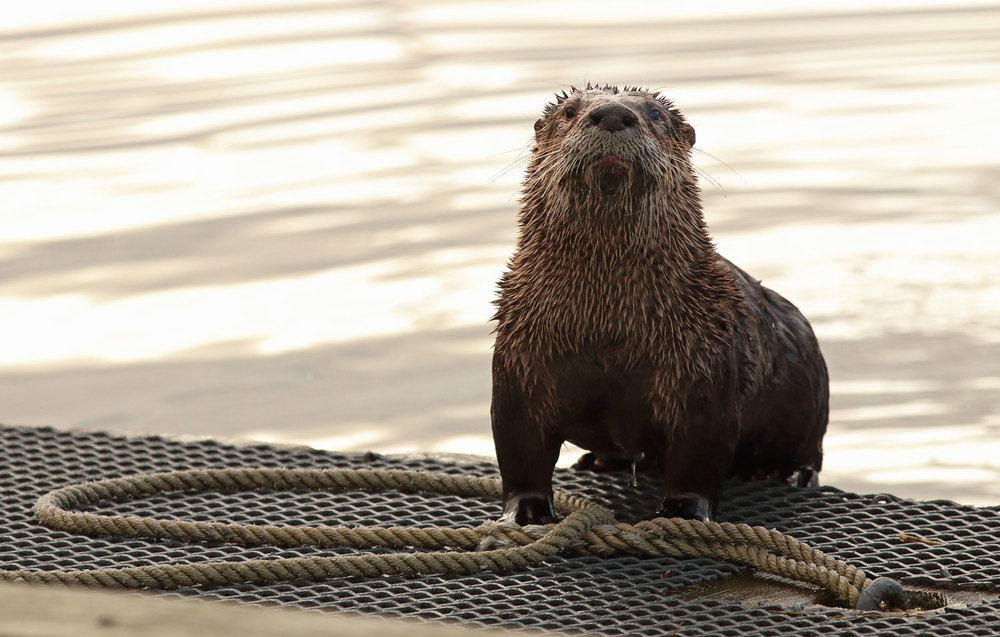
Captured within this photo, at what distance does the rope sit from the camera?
13.0ft

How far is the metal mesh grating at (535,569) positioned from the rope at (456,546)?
0.03 metres

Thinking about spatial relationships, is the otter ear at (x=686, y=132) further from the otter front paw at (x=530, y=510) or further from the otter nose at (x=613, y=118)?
the otter front paw at (x=530, y=510)

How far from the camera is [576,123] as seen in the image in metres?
4.10

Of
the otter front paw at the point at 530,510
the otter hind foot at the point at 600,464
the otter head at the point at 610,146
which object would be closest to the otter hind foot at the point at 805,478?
the otter hind foot at the point at 600,464

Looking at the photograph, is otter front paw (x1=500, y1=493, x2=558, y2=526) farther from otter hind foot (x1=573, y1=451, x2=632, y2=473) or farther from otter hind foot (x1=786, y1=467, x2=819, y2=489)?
otter hind foot (x1=786, y1=467, x2=819, y2=489)

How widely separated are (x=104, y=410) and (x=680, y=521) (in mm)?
2917

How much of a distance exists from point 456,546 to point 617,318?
68cm

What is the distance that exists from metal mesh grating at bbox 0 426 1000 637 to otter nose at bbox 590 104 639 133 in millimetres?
1022

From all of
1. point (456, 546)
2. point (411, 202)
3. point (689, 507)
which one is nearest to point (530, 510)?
point (456, 546)

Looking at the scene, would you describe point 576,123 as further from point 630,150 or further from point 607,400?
point 607,400

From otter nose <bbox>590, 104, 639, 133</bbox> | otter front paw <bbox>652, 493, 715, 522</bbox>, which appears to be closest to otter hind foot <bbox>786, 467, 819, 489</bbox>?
otter front paw <bbox>652, 493, 715, 522</bbox>

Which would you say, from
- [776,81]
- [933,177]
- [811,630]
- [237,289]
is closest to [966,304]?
[933,177]

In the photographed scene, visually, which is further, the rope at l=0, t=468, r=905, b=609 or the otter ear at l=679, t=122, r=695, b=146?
the otter ear at l=679, t=122, r=695, b=146

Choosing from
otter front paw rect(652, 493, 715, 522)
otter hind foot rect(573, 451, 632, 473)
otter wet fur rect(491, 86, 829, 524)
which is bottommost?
otter front paw rect(652, 493, 715, 522)
